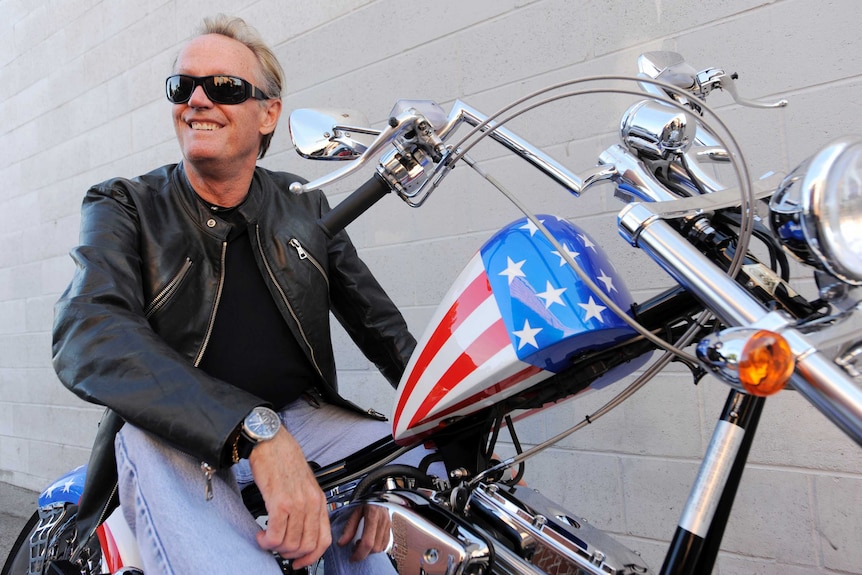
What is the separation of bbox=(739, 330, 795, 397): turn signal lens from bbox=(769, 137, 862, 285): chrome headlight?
9cm

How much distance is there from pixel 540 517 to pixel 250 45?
1.26 metres

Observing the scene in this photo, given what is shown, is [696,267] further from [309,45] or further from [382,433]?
[309,45]

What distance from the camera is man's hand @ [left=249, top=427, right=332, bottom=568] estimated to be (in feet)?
3.10

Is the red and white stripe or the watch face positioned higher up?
the red and white stripe

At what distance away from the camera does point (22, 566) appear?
61.2 inches

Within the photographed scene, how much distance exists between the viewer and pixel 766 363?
0.52m

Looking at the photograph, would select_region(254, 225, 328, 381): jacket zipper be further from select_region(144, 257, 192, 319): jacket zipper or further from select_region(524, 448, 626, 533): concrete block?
select_region(524, 448, 626, 533): concrete block

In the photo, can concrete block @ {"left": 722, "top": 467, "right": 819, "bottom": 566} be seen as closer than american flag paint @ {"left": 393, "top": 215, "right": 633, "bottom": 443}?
No

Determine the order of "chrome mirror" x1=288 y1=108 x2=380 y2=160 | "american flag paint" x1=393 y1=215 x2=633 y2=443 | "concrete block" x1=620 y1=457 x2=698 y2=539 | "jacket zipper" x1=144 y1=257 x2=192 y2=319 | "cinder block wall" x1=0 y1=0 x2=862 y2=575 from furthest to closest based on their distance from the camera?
"concrete block" x1=620 y1=457 x2=698 y2=539, "cinder block wall" x1=0 y1=0 x2=862 y2=575, "jacket zipper" x1=144 y1=257 x2=192 y2=319, "chrome mirror" x1=288 y1=108 x2=380 y2=160, "american flag paint" x1=393 y1=215 x2=633 y2=443

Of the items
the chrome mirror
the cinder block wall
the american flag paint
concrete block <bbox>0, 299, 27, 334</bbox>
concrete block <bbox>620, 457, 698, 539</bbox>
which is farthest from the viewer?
concrete block <bbox>0, 299, 27, 334</bbox>

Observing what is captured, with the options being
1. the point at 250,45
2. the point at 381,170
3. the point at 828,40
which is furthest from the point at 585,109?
the point at 381,170

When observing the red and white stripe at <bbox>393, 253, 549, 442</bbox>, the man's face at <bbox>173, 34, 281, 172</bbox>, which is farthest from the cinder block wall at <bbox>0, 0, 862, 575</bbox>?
the red and white stripe at <bbox>393, 253, 549, 442</bbox>

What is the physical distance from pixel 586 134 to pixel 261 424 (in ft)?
4.11

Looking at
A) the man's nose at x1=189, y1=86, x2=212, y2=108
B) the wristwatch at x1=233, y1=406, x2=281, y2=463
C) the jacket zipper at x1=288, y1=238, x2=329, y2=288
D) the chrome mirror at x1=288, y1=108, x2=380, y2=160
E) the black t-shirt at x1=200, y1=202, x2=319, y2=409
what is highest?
the man's nose at x1=189, y1=86, x2=212, y2=108
